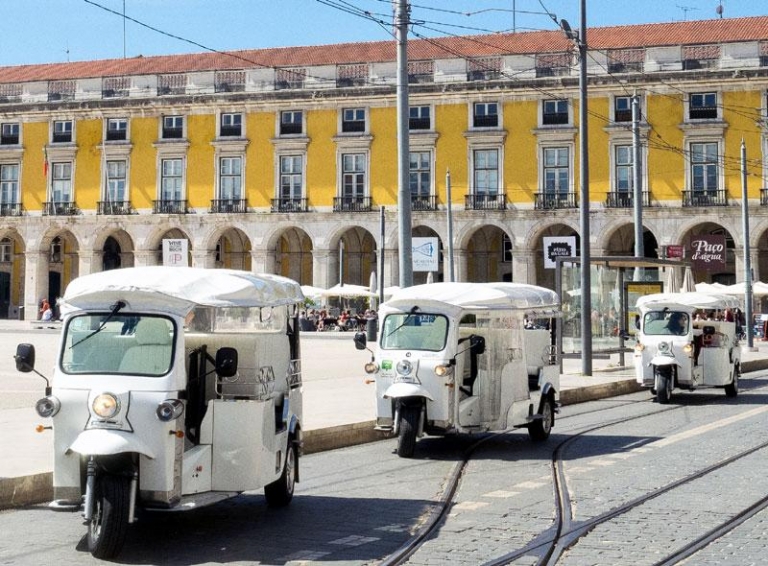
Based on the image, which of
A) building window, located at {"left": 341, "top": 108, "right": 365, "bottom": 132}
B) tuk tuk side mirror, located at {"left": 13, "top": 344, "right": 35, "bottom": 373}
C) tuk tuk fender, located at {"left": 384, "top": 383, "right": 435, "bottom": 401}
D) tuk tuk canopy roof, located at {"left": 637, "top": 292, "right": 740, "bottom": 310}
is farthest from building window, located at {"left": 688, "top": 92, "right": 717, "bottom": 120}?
tuk tuk side mirror, located at {"left": 13, "top": 344, "right": 35, "bottom": 373}

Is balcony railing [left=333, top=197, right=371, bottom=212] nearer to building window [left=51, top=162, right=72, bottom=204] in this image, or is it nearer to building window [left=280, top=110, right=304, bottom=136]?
building window [left=280, top=110, right=304, bottom=136]

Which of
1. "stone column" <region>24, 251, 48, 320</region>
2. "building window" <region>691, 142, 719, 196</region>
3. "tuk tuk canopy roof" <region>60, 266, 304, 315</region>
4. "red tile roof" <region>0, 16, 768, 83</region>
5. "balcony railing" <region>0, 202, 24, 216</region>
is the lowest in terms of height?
"tuk tuk canopy roof" <region>60, 266, 304, 315</region>

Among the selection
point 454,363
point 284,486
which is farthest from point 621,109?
point 284,486

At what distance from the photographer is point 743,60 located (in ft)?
174

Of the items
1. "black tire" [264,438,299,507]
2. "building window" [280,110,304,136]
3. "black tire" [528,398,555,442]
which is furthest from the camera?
"building window" [280,110,304,136]

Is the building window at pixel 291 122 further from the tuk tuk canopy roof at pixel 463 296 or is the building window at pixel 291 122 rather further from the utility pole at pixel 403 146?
the tuk tuk canopy roof at pixel 463 296

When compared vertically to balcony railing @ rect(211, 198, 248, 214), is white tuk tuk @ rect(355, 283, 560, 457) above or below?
below

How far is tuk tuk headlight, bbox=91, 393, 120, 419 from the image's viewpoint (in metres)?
8.30

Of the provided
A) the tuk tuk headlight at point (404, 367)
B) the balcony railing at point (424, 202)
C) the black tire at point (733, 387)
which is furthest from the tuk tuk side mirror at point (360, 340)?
the balcony railing at point (424, 202)

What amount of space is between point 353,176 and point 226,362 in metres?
49.6

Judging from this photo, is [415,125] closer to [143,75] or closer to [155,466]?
[143,75]

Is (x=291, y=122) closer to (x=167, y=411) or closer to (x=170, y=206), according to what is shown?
(x=170, y=206)

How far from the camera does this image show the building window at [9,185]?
6272 centimetres

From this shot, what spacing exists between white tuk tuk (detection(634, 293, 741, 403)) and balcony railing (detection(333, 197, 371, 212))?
1406 inches
